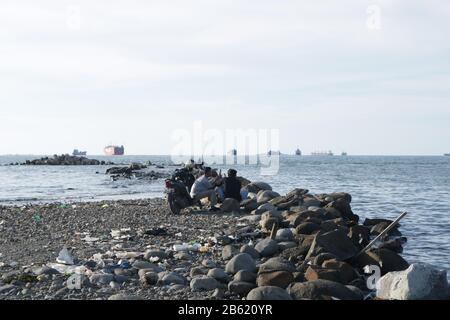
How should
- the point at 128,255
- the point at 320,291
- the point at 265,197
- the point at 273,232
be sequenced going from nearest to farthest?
1. the point at 320,291
2. the point at 128,255
3. the point at 273,232
4. the point at 265,197

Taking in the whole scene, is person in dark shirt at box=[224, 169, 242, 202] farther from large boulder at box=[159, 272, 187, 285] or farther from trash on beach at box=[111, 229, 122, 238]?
large boulder at box=[159, 272, 187, 285]

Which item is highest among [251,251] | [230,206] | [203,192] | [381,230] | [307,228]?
[203,192]

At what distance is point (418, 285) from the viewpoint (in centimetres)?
906

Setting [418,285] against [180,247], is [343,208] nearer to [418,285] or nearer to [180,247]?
[180,247]

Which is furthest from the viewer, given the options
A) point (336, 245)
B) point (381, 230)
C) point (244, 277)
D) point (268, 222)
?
point (381, 230)

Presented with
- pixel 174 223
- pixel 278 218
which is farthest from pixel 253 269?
pixel 174 223

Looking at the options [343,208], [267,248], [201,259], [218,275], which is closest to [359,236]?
[267,248]

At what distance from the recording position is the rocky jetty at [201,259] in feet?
29.9

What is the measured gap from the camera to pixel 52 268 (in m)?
10.3

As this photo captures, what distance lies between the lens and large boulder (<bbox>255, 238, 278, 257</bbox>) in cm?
1251

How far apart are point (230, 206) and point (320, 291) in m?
10.9

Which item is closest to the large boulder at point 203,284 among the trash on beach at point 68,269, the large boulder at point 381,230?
the trash on beach at point 68,269

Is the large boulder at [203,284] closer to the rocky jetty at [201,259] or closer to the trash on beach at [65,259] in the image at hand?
the rocky jetty at [201,259]
